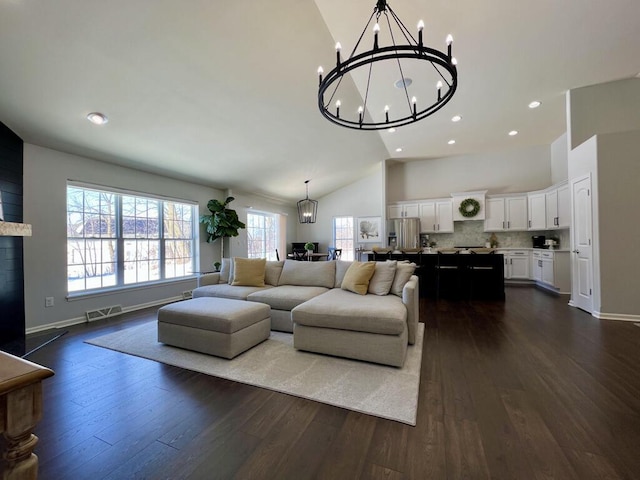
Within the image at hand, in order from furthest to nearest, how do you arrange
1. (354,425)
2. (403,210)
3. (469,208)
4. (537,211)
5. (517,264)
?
(403,210), (469,208), (517,264), (537,211), (354,425)

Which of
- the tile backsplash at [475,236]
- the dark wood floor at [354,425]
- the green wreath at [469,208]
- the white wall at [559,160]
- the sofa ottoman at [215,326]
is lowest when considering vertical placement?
the dark wood floor at [354,425]

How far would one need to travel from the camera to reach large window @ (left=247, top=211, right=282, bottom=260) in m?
7.43

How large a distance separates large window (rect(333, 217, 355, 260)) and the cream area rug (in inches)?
241

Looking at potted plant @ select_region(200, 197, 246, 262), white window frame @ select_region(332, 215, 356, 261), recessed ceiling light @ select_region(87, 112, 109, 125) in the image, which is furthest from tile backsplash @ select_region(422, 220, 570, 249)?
recessed ceiling light @ select_region(87, 112, 109, 125)

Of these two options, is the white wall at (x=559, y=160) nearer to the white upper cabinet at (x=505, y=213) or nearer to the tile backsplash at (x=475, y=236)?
the white upper cabinet at (x=505, y=213)

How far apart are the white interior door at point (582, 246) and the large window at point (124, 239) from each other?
6.67 metres

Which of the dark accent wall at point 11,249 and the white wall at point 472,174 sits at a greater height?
the white wall at point 472,174

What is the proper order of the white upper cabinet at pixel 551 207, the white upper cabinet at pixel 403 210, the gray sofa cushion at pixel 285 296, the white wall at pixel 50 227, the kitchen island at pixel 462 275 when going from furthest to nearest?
the white upper cabinet at pixel 403 210
the white upper cabinet at pixel 551 207
the kitchen island at pixel 462 275
the white wall at pixel 50 227
the gray sofa cushion at pixel 285 296

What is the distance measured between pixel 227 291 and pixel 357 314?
1.97m

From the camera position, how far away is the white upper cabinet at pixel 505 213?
6.79 m

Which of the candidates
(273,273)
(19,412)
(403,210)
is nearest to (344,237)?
(403,210)

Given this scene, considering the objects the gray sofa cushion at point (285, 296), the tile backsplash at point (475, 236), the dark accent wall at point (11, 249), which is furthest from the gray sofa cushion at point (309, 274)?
the tile backsplash at point (475, 236)

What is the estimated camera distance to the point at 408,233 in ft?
24.5

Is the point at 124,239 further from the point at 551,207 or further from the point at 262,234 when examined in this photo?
the point at 551,207
